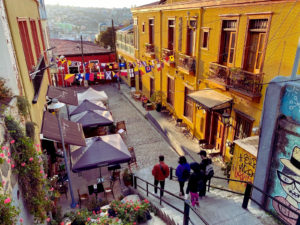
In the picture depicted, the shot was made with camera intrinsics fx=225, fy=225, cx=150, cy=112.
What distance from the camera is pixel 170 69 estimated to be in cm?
1536

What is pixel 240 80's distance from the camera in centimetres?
860

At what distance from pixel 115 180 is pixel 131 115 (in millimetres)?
8492

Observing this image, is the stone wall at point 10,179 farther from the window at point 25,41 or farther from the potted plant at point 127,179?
the potted plant at point 127,179

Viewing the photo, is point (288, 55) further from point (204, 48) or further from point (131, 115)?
point (131, 115)

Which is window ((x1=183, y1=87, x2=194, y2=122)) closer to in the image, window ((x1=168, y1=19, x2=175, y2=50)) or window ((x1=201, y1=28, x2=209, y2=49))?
window ((x1=201, y1=28, x2=209, y2=49))

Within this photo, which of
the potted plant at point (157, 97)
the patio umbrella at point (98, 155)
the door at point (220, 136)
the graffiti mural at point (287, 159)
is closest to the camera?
the graffiti mural at point (287, 159)

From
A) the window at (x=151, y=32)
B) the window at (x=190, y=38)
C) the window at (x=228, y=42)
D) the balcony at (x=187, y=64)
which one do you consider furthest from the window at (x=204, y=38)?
the window at (x=151, y=32)

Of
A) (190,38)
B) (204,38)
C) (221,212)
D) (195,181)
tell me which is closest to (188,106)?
(190,38)

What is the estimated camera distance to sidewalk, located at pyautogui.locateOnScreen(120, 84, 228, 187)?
10.7 metres

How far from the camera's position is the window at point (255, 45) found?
7988mm

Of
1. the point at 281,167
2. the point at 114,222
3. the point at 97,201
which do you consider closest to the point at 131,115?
the point at 97,201

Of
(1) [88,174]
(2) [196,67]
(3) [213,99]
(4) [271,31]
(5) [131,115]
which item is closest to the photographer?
(4) [271,31]

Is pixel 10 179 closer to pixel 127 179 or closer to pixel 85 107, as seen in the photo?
pixel 127 179

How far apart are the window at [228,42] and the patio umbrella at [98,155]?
6006 mm
